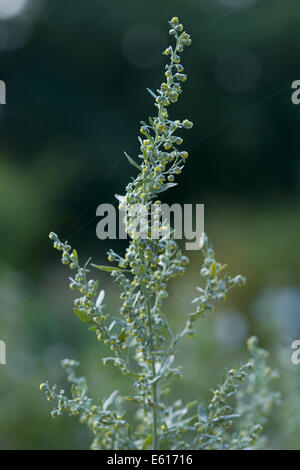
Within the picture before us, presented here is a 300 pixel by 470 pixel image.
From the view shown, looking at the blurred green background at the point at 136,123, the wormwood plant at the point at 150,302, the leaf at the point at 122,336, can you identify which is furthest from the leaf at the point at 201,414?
the blurred green background at the point at 136,123

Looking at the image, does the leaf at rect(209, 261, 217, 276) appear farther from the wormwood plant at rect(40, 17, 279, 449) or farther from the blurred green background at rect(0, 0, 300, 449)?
the blurred green background at rect(0, 0, 300, 449)

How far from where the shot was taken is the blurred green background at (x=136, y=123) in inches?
252

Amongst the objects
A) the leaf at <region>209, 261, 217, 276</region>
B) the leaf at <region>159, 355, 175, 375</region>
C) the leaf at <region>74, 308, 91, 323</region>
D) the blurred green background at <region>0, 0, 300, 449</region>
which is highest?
the blurred green background at <region>0, 0, 300, 449</region>

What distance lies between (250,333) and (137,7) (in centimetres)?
479

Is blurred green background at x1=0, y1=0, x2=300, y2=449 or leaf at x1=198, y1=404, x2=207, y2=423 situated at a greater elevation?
blurred green background at x1=0, y1=0, x2=300, y2=449

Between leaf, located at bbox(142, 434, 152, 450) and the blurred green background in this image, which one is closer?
leaf, located at bbox(142, 434, 152, 450)

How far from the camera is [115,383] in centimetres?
251

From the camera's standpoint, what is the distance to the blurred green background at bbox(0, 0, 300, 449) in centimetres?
639

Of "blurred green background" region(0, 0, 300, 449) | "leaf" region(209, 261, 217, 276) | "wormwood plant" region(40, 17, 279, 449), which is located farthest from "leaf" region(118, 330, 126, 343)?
"blurred green background" region(0, 0, 300, 449)

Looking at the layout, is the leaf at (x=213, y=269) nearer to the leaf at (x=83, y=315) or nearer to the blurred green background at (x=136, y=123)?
the leaf at (x=83, y=315)

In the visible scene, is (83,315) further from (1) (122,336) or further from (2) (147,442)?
(2) (147,442)

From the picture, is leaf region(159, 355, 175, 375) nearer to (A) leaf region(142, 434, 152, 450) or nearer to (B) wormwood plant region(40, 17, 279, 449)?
(B) wormwood plant region(40, 17, 279, 449)

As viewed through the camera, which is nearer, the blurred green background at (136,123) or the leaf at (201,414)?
the leaf at (201,414)

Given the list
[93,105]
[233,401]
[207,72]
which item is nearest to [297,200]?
[207,72]
